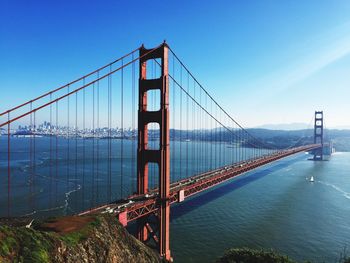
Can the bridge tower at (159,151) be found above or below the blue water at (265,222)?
above

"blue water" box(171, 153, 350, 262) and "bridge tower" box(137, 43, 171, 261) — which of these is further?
"blue water" box(171, 153, 350, 262)

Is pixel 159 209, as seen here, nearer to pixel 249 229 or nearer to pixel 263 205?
pixel 249 229

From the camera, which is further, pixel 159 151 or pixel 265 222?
pixel 265 222

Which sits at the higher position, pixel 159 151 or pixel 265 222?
pixel 159 151

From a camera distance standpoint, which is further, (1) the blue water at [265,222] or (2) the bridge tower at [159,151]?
(1) the blue water at [265,222]

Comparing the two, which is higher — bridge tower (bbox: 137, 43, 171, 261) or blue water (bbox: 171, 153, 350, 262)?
bridge tower (bbox: 137, 43, 171, 261)
